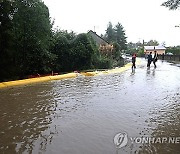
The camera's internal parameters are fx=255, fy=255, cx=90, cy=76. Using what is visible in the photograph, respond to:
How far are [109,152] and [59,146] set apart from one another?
44.2 inches

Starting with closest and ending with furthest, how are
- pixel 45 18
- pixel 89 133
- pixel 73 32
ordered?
pixel 89 133
pixel 45 18
pixel 73 32

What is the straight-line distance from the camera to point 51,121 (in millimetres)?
7586

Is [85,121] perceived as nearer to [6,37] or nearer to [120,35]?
[6,37]

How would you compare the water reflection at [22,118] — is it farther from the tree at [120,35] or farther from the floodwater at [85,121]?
the tree at [120,35]

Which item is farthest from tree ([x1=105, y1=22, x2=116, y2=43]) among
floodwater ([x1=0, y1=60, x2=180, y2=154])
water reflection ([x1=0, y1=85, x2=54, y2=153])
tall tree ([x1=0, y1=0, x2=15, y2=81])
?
water reflection ([x1=0, y1=85, x2=54, y2=153])

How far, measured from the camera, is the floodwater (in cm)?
559

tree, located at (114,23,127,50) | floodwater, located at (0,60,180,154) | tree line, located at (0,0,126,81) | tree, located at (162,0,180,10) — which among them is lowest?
floodwater, located at (0,60,180,154)

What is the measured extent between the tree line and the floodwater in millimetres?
6022

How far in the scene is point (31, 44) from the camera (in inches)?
787

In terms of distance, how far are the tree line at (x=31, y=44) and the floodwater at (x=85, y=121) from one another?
602 cm

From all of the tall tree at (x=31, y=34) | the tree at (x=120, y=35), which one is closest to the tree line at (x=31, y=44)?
the tall tree at (x=31, y=34)

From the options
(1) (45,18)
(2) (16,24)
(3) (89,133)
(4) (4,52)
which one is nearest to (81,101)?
(3) (89,133)

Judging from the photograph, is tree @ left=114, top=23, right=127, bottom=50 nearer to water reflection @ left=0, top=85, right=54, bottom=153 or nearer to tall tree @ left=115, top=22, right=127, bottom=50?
tall tree @ left=115, top=22, right=127, bottom=50

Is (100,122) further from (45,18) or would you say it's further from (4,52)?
(45,18)
